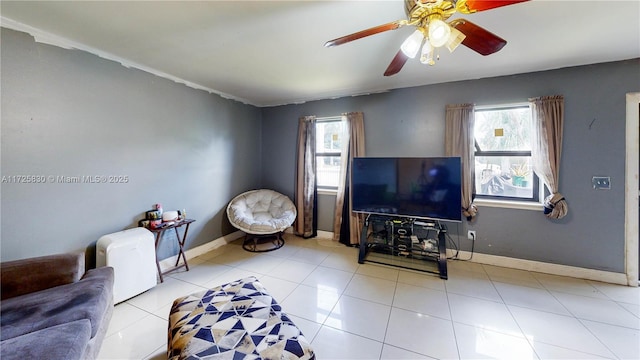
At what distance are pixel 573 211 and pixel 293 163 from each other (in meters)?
3.78

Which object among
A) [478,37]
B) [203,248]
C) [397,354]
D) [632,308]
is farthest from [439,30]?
[203,248]

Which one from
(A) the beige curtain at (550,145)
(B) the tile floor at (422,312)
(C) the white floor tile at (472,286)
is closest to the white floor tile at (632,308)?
(B) the tile floor at (422,312)

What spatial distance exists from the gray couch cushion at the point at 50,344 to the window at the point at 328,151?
3193 millimetres

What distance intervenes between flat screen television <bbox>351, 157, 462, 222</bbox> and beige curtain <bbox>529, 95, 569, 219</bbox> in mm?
942

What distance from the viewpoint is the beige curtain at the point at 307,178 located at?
3863 mm

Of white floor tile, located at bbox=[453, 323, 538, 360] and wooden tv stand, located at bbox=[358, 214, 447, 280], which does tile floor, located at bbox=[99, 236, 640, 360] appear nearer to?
white floor tile, located at bbox=[453, 323, 538, 360]

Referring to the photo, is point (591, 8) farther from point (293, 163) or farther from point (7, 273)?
point (7, 273)

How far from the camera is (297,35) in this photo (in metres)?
1.89

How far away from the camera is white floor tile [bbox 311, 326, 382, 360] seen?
60.7 inches

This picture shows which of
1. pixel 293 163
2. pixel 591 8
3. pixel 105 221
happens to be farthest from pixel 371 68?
pixel 105 221

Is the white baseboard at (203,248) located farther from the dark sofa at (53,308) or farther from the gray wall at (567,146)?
the gray wall at (567,146)

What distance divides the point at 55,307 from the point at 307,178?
9.82 feet

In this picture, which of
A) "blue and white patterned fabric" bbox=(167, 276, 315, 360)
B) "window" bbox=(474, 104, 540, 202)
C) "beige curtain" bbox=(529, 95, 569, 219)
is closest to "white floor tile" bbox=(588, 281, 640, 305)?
"beige curtain" bbox=(529, 95, 569, 219)

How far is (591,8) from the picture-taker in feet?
5.13
